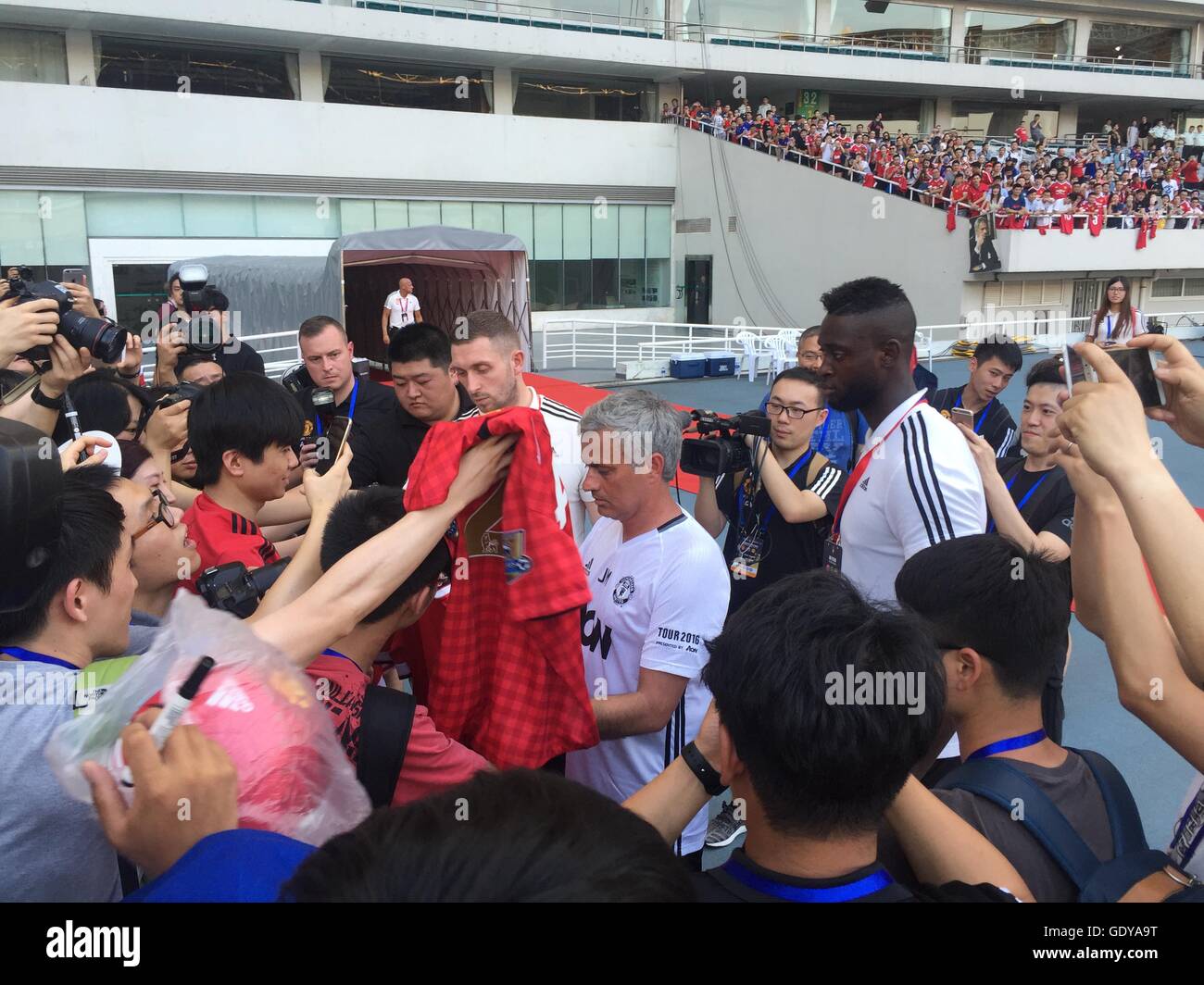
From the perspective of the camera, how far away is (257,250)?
2111 cm


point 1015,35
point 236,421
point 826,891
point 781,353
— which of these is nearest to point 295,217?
point 781,353

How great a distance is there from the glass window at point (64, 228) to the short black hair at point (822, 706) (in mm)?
21784

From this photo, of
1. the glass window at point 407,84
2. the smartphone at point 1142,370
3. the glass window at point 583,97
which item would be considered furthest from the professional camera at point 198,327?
the glass window at point 583,97

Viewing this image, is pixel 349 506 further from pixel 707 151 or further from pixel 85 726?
pixel 707 151

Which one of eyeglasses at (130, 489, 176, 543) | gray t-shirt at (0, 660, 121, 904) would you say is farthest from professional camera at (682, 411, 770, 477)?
gray t-shirt at (0, 660, 121, 904)

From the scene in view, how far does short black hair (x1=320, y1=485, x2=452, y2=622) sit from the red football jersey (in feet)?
0.46

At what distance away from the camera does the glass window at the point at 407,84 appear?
2308 cm

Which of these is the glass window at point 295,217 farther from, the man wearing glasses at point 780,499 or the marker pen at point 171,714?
the marker pen at point 171,714

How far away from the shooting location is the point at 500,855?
800 mm

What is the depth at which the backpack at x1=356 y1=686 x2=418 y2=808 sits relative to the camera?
1778mm

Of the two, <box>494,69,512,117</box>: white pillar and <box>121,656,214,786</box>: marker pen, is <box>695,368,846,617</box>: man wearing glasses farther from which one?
<box>494,69,512,117</box>: white pillar

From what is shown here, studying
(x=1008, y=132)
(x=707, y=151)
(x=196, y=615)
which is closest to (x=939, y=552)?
(x=196, y=615)

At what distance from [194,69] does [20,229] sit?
18.4ft

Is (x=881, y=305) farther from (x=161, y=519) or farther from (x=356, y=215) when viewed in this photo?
(x=356, y=215)
